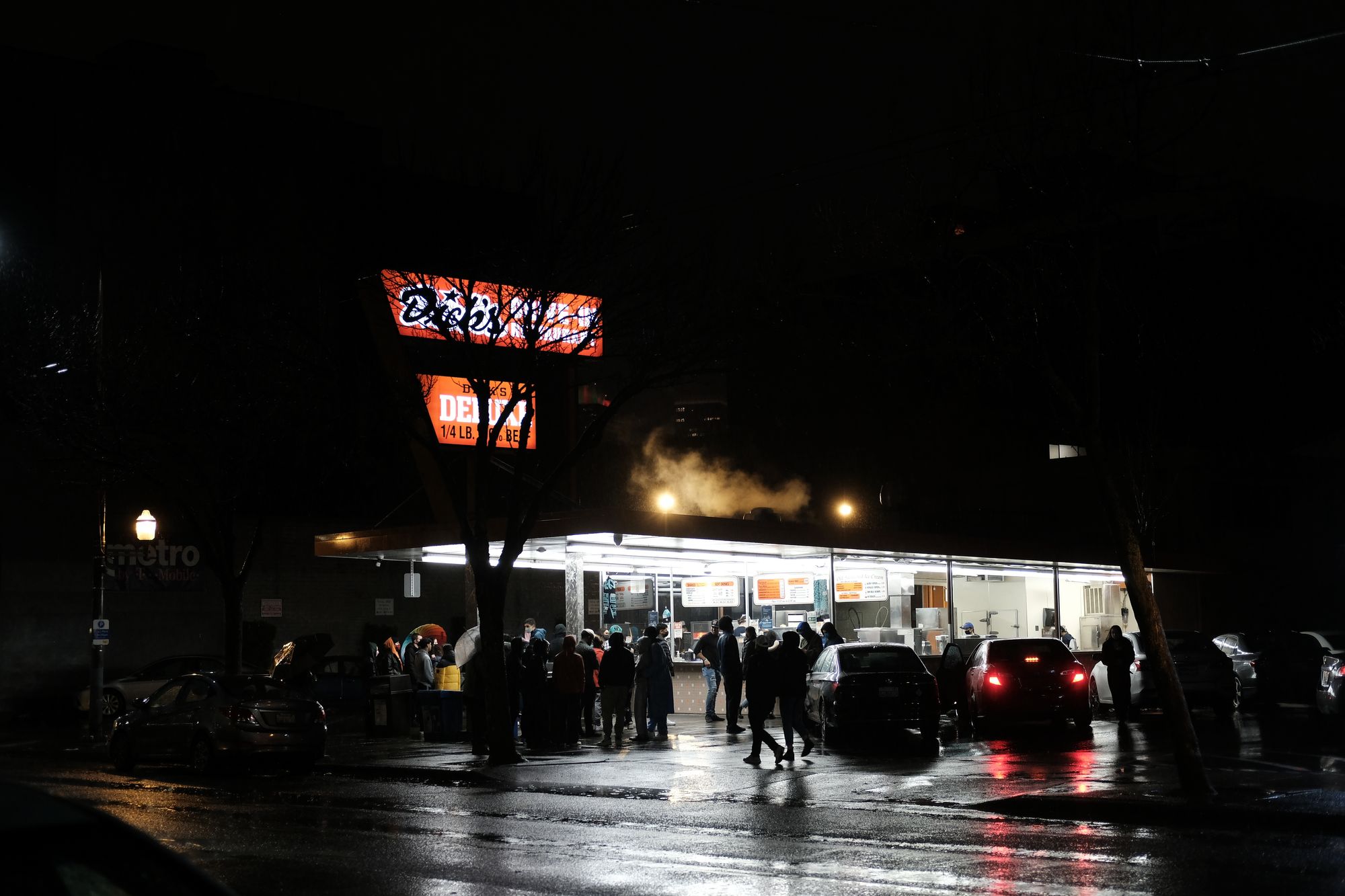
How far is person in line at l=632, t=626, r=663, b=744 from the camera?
23484 millimetres

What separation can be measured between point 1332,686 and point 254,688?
17.4 metres

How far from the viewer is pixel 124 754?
20.8 m

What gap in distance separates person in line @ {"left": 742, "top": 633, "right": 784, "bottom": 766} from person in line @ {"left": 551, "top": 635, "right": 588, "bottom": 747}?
3528 millimetres

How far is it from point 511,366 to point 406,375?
2.13 meters

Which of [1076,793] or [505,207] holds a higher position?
[505,207]

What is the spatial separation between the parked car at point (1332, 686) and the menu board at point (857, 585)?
957 cm

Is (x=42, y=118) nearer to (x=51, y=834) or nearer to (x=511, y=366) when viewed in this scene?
(x=511, y=366)

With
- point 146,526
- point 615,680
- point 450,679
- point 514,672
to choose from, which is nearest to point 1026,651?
point 615,680

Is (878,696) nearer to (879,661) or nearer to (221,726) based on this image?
(879,661)

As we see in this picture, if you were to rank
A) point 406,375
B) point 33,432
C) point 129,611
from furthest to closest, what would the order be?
1. point 129,611
2. point 33,432
3. point 406,375

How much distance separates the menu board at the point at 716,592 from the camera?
103 feet

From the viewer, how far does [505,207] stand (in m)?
55.4

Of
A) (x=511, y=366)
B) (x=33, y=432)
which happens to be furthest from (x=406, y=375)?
(x=33, y=432)

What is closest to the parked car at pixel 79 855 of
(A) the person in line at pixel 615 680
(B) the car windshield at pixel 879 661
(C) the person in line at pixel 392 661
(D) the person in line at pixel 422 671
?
(B) the car windshield at pixel 879 661
